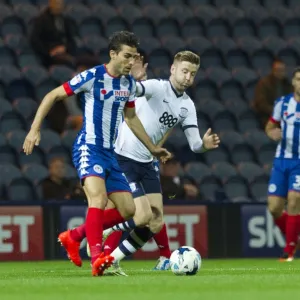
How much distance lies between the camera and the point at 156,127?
917cm

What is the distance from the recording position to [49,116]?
44.1 ft

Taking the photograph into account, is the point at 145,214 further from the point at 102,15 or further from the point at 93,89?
the point at 102,15

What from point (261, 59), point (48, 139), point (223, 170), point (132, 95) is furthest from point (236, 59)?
point (132, 95)

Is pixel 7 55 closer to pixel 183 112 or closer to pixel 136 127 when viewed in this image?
pixel 183 112

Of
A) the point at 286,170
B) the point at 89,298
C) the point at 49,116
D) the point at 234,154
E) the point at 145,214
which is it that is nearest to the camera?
the point at 89,298

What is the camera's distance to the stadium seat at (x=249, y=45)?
1634cm

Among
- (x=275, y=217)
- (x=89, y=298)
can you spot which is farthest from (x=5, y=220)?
(x=89, y=298)

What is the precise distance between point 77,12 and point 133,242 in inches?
295

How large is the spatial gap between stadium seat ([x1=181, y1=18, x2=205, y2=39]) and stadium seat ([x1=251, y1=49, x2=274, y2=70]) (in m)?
0.91

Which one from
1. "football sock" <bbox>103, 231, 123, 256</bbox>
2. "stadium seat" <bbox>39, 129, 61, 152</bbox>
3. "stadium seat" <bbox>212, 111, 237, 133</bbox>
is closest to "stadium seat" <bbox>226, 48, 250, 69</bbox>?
"stadium seat" <bbox>212, 111, 237, 133</bbox>

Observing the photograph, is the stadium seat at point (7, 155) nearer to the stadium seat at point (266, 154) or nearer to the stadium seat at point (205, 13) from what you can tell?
→ the stadium seat at point (266, 154)

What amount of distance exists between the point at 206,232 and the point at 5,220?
2.41m

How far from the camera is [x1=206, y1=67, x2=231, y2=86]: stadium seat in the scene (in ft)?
51.2

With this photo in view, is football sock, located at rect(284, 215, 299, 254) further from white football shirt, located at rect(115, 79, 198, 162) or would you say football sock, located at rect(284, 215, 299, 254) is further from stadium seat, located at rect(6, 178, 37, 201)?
stadium seat, located at rect(6, 178, 37, 201)
